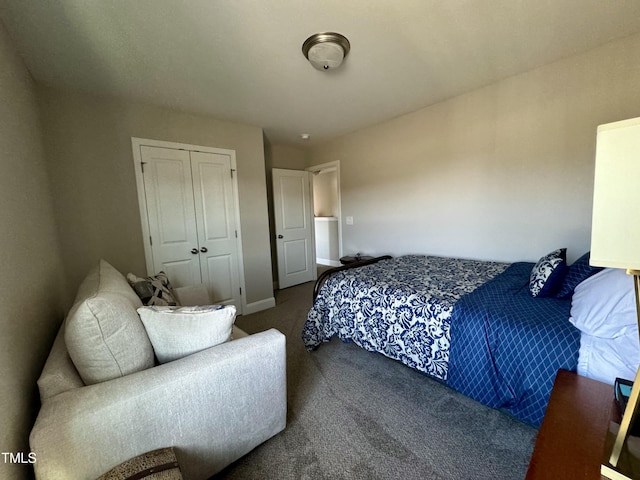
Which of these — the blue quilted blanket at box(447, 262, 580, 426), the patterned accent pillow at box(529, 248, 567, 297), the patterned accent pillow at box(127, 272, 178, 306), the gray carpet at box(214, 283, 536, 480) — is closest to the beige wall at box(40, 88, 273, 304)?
the patterned accent pillow at box(127, 272, 178, 306)

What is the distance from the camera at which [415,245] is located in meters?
3.33

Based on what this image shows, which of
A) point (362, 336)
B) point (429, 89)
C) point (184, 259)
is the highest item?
point (429, 89)

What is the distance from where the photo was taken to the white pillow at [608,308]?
104 centimetres

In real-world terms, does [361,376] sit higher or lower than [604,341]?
lower

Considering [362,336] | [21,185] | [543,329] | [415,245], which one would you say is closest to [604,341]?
[543,329]

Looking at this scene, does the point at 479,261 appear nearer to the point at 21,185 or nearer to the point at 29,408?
the point at 29,408

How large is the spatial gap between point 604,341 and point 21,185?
3016 millimetres

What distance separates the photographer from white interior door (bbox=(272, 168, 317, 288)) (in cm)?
418

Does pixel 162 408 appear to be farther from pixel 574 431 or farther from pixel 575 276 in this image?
pixel 575 276

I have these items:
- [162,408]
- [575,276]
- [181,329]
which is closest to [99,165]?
[181,329]

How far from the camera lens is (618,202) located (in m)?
0.60

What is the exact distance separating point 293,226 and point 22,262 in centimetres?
335

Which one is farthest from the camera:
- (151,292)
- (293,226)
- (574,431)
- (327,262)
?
(327,262)

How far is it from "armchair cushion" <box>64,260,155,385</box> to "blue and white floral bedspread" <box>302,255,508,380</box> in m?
1.45
